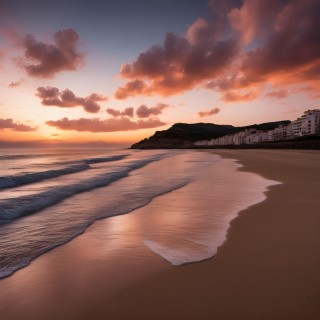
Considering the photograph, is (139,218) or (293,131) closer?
(139,218)

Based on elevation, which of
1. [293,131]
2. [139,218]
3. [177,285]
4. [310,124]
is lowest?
[139,218]

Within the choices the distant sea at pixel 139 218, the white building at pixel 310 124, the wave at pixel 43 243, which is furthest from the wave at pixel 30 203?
the white building at pixel 310 124

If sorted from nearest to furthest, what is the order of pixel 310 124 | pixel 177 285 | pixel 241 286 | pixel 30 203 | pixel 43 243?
pixel 241 286 → pixel 177 285 → pixel 43 243 → pixel 30 203 → pixel 310 124

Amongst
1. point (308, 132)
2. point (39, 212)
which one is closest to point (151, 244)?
point (39, 212)

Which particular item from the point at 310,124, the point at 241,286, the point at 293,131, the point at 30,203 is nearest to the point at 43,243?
the point at 241,286

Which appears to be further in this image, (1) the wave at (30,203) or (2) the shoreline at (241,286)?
(1) the wave at (30,203)

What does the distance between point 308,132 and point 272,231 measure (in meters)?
134

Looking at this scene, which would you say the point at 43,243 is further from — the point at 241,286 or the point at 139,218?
the point at 241,286

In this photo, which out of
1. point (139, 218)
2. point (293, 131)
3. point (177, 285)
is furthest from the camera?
point (293, 131)

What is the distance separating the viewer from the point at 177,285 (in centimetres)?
308

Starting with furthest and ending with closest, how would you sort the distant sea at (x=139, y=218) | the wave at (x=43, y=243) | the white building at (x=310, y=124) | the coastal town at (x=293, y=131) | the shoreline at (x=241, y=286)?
1. the coastal town at (x=293, y=131)
2. the white building at (x=310, y=124)
3. the distant sea at (x=139, y=218)
4. the wave at (x=43, y=243)
5. the shoreline at (x=241, y=286)

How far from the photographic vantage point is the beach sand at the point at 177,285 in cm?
258

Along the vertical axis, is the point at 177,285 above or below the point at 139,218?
above

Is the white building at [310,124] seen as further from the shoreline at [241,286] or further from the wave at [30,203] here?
the shoreline at [241,286]
